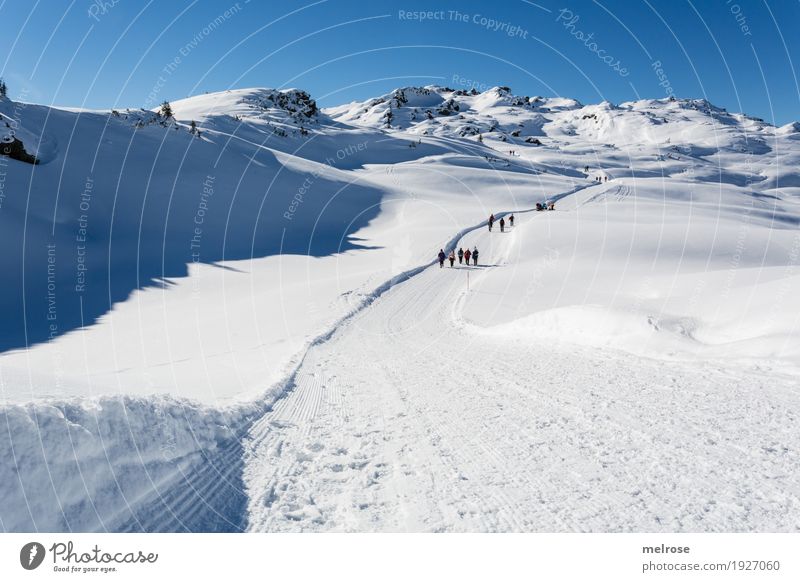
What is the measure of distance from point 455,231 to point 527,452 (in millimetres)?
36298

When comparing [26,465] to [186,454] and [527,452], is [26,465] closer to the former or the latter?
[186,454]

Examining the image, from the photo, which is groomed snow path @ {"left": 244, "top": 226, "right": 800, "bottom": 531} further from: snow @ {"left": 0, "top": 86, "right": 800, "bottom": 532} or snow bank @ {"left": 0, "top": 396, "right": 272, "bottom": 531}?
→ snow bank @ {"left": 0, "top": 396, "right": 272, "bottom": 531}

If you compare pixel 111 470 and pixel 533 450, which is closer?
pixel 111 470

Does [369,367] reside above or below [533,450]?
below

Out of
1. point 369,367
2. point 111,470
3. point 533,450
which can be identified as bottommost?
point 369,367

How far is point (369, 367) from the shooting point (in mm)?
11984

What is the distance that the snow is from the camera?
A: 483 cm

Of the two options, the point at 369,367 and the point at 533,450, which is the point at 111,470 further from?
the point at 369,367

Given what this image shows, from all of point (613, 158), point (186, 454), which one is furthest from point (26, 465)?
point (613, 158)

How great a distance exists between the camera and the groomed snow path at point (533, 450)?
188 inches

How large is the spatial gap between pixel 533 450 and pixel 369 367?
6.35 meters

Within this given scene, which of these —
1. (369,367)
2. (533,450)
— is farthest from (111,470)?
(369,367)

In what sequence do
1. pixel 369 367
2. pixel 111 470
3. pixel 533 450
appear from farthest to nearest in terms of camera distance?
1. pixel 369 367
2. pixel 533 450
3. pixel 111 470

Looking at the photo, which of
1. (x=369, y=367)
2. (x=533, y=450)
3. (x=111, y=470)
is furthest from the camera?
(x=369, y=367)
